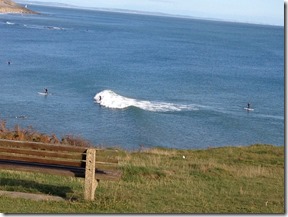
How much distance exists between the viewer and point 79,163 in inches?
304

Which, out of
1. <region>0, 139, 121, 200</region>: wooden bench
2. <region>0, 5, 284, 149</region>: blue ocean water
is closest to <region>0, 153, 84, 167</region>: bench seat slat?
<region>0, 139, 121, 200</region>: wooden bench

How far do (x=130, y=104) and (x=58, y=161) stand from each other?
3367 cm

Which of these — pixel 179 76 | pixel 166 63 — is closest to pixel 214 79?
pixel 179 76

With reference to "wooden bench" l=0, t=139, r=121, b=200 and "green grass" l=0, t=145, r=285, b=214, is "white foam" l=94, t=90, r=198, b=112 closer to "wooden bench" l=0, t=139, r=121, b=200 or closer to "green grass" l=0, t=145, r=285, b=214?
"green grass" l=0, t=145, r=285, b=214

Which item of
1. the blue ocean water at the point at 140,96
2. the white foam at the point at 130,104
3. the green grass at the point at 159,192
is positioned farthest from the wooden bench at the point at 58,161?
→ the white foam at the point at 130,104

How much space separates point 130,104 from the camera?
41344 millimetres

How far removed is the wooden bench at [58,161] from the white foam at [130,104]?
3192 centimetres

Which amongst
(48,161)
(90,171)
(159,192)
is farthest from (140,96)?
(90,171)

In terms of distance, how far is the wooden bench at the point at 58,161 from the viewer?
7527mm

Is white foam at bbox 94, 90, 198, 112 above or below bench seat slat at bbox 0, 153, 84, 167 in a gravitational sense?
above

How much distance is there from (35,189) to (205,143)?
24.4 m

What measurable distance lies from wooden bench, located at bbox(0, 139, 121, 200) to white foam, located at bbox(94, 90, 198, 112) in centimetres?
3192

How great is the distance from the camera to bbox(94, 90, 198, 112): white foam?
40.3 m

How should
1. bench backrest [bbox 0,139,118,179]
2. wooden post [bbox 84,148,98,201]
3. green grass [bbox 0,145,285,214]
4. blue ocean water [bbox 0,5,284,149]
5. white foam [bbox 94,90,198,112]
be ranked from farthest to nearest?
white foam [bbox 94,90,198,112] → blue ocean water [bbox 0,5,284,149] → bench backrest [bbox 0,139,118,179] → wooden post [bbox 84,148,98,201] → green grass [bbox 0,145,285,214]
